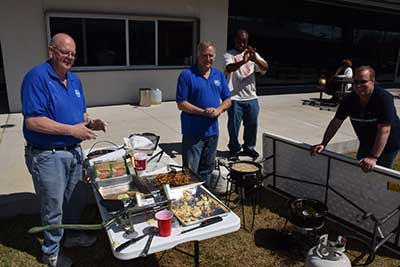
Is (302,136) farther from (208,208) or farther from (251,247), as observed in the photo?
(208,208)

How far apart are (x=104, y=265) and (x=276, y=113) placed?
19.7 feet

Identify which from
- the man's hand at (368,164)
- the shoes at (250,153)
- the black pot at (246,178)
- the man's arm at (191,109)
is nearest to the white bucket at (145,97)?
the shoes at (250,153)

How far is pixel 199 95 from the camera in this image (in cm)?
312

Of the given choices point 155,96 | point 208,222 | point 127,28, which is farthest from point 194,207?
point 127,28

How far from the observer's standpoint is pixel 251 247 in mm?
2896

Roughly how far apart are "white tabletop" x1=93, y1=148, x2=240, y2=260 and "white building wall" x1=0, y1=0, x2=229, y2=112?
6.11 m

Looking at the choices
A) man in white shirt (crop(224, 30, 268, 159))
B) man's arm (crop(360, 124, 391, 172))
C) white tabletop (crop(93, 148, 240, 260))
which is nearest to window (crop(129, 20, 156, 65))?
man in white shirt (crop(224, 30, 268, 159))

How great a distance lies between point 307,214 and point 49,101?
6.89 feet

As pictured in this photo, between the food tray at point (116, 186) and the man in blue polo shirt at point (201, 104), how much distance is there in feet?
3.20

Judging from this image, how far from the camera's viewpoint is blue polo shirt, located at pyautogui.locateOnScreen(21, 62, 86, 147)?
211 cm

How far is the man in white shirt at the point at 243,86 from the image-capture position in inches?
164

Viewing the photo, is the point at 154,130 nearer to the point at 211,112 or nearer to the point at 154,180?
the point at 211,112

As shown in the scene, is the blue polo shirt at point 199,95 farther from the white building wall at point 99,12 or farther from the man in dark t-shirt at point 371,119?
the white building wall at point 99,12

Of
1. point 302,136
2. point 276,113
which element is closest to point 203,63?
point 302,136
